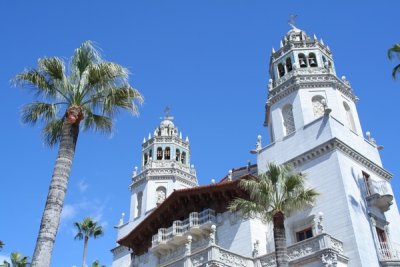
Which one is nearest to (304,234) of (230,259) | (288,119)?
(230,259)

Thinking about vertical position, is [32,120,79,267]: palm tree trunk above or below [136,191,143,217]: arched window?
below

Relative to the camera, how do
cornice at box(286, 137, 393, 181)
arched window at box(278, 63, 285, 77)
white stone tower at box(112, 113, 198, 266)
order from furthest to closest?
white stone tower at box(112, 113, 198, 266)
arched window at box(278, 63, 285, 77)
cornice at box(286, 137, 393, 181)

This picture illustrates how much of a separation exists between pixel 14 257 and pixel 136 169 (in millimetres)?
12747

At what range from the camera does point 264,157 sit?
101ft

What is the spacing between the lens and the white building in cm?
2414

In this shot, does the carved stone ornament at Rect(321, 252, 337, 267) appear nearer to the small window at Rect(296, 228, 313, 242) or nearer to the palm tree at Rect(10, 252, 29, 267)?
the small window at Rect(296, 228, 313, 242)

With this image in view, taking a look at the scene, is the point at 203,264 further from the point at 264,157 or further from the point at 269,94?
the point at 269,94

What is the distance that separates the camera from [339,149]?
88.4ft

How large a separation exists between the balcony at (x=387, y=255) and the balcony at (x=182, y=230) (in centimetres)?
989

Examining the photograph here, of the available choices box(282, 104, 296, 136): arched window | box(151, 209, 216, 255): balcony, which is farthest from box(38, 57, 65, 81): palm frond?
box(282, 104, 296, 136): arched window

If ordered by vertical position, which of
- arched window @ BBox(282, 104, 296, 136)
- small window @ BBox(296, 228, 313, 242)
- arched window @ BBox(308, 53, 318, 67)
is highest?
arched window @ BBox(308, 53, 318, 67)

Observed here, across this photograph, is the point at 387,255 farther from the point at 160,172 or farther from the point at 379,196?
the point at 160,172

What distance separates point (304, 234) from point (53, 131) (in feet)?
49.7

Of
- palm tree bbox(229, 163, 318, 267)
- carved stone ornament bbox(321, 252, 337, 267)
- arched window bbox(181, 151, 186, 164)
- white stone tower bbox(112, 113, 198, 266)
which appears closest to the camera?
palm tree bbox(229, 163, 318, 267)
